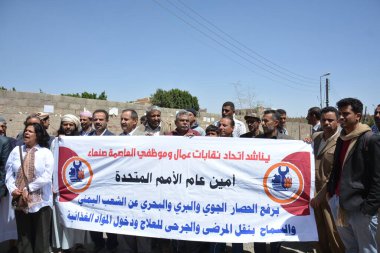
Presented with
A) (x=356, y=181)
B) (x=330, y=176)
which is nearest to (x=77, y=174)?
(x=330, y=176)

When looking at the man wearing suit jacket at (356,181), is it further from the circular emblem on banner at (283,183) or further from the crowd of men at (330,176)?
the circular emblem on banner at (283,183)

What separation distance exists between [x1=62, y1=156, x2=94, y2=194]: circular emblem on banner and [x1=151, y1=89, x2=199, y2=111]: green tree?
45.5 meters

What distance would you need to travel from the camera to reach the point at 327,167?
11.0 ft

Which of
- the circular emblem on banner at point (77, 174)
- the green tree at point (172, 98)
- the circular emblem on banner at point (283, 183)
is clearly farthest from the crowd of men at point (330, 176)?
the green tree at point (172, 98)

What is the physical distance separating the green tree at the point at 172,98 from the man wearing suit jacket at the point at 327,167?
46.0m

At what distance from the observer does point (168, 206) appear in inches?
139

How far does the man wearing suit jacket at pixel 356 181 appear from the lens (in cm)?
261

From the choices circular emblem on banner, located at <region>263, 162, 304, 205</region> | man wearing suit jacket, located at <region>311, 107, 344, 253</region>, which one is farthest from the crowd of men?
circular emblem on banner, located at <region>263, 162, 304, 205</region>

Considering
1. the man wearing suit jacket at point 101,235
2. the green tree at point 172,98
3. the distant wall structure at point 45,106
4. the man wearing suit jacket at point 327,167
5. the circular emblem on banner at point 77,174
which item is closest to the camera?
the man wearing suit jacket at point 327,167

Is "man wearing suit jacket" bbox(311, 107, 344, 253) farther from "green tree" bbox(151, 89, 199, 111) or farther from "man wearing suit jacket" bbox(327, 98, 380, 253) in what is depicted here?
"green tree" bbox(151, 89, 199, 111)

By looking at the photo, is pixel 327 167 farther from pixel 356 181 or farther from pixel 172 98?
pixel 172 98

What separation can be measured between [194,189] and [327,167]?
61.9 inches

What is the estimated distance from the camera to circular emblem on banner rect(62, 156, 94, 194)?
3.81m

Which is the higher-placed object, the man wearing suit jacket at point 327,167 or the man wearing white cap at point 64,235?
the man wearing suit jacket at point 327,167
